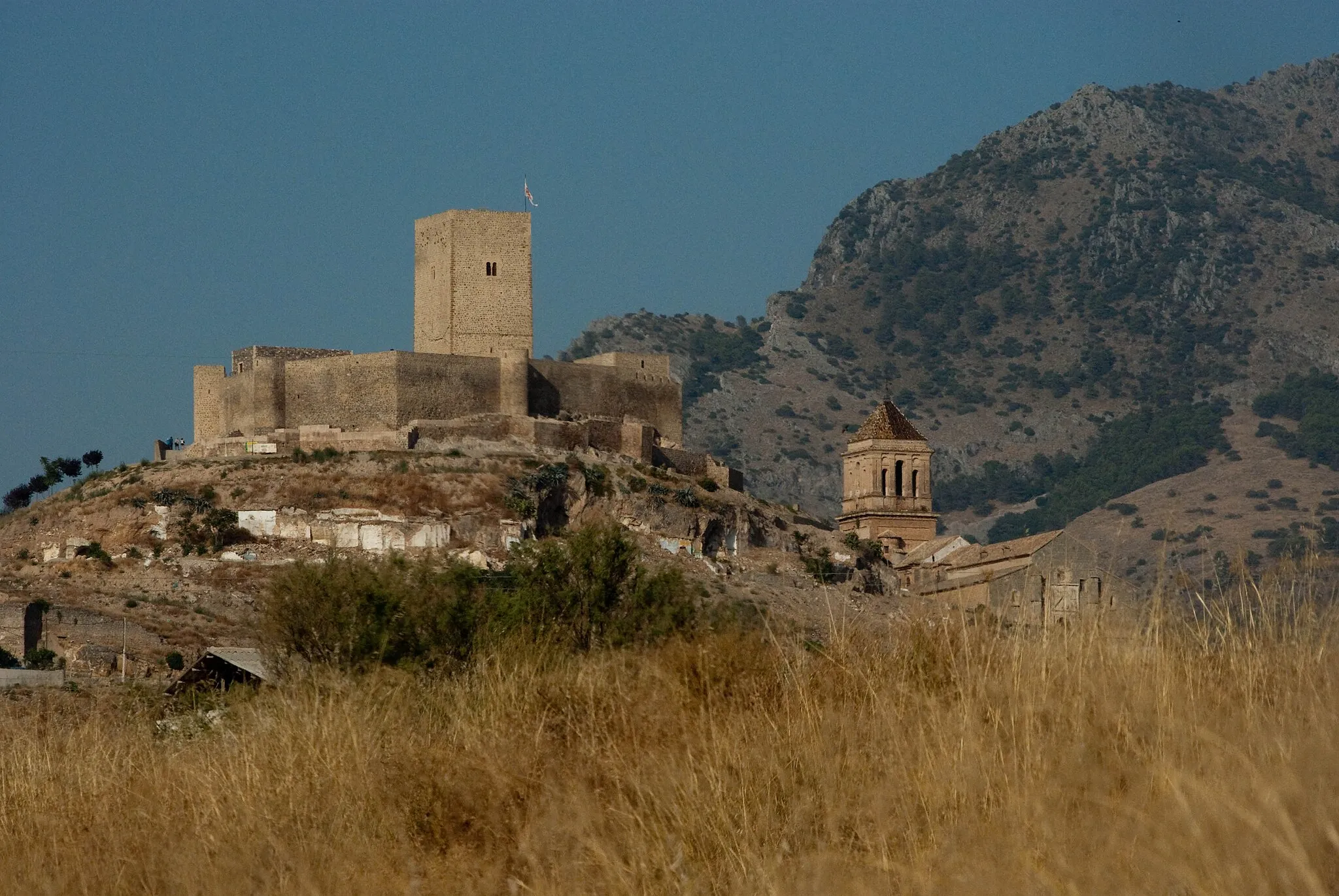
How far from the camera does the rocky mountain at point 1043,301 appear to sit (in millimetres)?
154625

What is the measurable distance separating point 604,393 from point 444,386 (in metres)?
5.57

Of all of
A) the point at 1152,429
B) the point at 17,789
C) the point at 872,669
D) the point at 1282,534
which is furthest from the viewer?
the point at 1152,429

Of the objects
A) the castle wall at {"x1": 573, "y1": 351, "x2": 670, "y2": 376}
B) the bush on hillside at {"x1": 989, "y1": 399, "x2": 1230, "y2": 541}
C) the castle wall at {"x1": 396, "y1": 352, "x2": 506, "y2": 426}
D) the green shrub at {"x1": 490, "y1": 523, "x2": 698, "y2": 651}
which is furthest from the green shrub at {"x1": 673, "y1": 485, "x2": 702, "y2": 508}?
the bush on hillside at {"x1": 989, "y1": 399, "x2": 1230, "y2": 541}

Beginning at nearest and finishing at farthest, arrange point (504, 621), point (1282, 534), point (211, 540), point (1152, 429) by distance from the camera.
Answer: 1. point (504, 621)
2. point (211, 540)
3. point (1282, 534)
4. point (1152, 429)

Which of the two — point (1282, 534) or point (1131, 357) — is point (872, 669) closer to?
point (1282, 534)

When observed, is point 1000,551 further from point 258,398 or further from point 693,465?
point 258,398

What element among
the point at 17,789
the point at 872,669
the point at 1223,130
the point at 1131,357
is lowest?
the point at 17,789

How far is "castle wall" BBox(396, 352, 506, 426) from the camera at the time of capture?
173 ft

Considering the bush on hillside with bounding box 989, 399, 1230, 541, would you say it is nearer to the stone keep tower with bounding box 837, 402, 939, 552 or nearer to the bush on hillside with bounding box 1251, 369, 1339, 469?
the bush on hillside with bounding box 1251, 369, 1339, 469

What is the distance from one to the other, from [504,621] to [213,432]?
38.3 meters

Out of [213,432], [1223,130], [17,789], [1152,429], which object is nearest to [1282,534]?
[1152,429]

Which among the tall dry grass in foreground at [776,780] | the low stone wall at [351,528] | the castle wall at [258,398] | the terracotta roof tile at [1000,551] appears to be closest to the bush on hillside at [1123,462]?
the terracotta roof tile at [1000,551]

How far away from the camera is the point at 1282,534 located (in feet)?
355

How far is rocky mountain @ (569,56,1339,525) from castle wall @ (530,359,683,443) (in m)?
78.5
